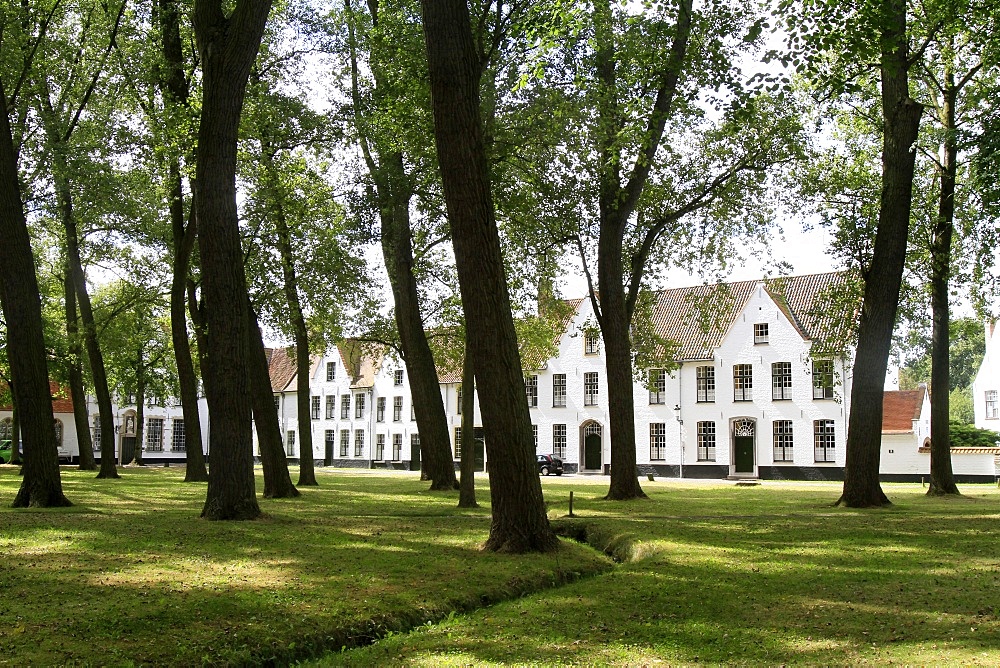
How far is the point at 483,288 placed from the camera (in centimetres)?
1123

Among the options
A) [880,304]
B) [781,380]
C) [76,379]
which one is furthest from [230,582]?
[781,380]

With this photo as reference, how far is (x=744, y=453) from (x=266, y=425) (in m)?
33.7

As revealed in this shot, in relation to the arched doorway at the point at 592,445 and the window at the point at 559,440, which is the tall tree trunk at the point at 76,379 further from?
the arched doorway at the point at 592,445

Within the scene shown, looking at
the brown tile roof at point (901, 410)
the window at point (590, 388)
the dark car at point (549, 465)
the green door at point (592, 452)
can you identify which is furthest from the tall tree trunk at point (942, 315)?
the window at point (590, 388)

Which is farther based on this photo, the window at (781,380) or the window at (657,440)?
the window at (657,440)

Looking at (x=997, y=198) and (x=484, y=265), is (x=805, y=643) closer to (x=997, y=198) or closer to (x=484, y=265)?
(x=484, y=265)

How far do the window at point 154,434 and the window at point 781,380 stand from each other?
45.0 meters

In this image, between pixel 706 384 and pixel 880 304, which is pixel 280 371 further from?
pixel 880 304

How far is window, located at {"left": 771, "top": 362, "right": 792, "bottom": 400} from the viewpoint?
48531 millimetres

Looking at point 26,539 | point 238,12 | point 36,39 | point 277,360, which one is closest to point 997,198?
point 238,12

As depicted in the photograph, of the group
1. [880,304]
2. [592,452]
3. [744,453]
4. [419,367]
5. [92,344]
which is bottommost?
[592,452]

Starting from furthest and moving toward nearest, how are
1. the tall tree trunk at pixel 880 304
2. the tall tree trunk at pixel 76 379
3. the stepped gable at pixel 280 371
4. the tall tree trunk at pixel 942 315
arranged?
the stepped gable at pixel 280 371 → the tall tree trunk at pixel 76 379 → the tall tree trunk at pixel 942 315 → the tall tree trunk at pixel 880 304

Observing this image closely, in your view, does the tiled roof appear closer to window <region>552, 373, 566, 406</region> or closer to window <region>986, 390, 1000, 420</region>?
window <region>552, 373, 566, 406</region>

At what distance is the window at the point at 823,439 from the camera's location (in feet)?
153
